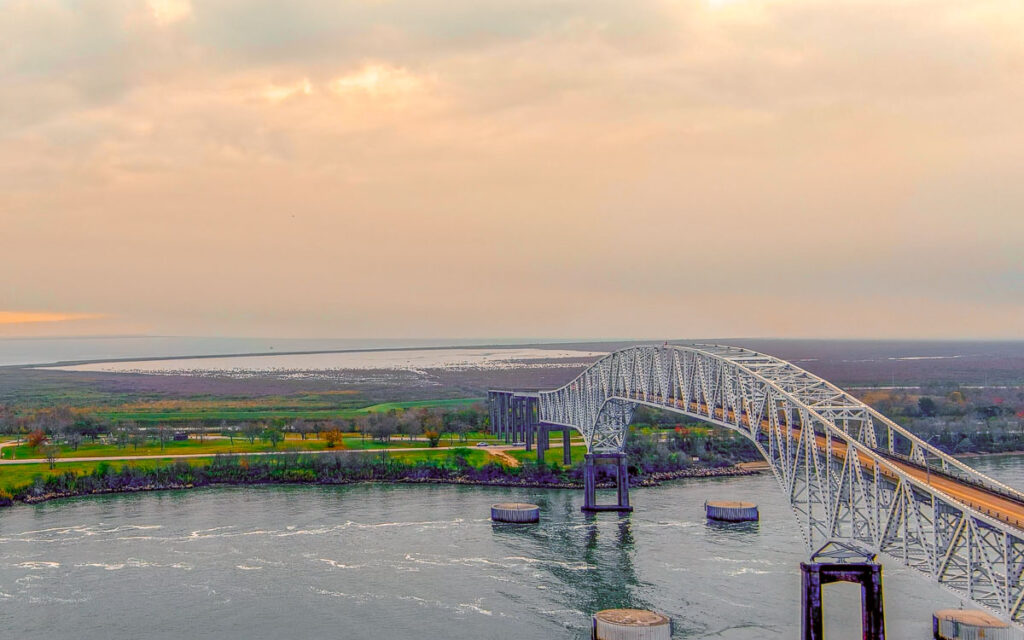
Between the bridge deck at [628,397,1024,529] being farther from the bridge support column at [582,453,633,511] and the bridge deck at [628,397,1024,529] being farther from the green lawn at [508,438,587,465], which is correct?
the green lawn at [508,438,587,465]

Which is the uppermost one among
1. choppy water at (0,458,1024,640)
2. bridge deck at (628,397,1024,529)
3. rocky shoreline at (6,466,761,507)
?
bridge deck at (628,397,1024,529)

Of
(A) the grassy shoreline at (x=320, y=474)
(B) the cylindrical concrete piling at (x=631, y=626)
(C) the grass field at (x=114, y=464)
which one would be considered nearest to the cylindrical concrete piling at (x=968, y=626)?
(B) the cylindrical concrete piling at (x=631, y=626)

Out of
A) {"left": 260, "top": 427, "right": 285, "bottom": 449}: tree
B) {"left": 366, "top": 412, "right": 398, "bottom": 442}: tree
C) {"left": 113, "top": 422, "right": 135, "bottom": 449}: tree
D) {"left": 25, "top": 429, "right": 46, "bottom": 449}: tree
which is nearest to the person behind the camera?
{"left": 25, "top": 429, "right": 46, "bottom": 449}: tree

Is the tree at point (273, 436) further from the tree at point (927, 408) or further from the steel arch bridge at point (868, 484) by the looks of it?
the tree at point (927, 408)

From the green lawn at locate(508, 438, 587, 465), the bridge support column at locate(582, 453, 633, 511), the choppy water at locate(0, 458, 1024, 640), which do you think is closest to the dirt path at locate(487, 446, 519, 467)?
the green lawn at locate(508, 438, 587, 465)

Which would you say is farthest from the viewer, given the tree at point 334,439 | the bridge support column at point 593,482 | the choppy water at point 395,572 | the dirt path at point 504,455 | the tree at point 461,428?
the tree at point 461,428

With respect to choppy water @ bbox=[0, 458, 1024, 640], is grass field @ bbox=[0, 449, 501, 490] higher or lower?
higher

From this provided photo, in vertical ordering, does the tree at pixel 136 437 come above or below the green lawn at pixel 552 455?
above

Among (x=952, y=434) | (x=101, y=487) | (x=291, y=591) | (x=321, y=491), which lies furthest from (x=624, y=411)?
(x=952, y=434)
